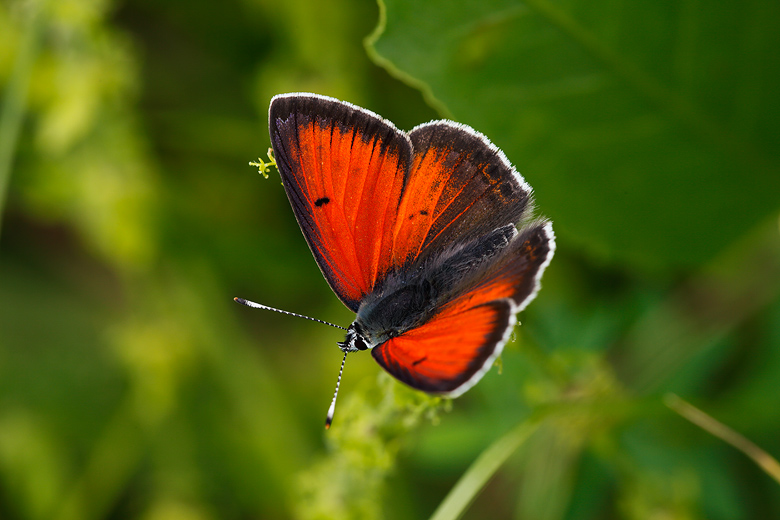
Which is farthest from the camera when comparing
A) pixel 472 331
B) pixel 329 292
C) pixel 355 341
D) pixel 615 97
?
pixel 329 292

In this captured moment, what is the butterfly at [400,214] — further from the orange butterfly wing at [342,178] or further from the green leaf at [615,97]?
the green leaf at [615,97]

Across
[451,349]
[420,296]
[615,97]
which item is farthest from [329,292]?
[451,349]

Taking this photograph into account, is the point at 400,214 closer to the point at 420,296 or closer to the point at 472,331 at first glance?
the point at 420,296

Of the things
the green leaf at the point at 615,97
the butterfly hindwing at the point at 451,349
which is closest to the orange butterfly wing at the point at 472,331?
the butterfly hindwing at the point at 451,349

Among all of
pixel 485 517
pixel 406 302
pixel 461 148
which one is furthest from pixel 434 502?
pixel 461 148

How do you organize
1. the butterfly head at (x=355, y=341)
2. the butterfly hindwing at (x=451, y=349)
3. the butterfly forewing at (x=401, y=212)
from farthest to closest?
the butterfly head at (x=355, y=341) → the butterfly forewing at (x=401, y=212) → the butterfly hindwing at (x=451, y=349)

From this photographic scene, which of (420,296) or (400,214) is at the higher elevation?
(400,214)

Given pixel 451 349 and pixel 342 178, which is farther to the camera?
pixel 342 178

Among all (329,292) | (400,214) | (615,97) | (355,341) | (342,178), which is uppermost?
(615,97)
